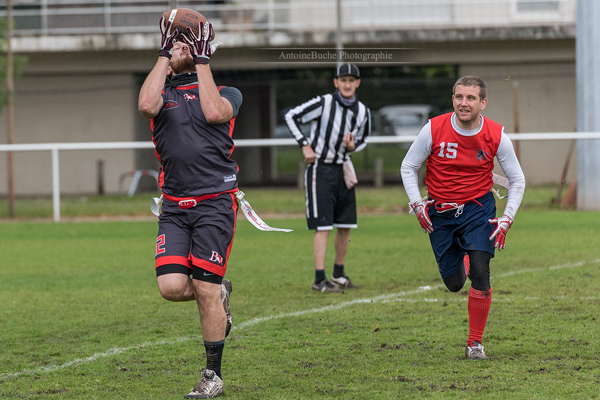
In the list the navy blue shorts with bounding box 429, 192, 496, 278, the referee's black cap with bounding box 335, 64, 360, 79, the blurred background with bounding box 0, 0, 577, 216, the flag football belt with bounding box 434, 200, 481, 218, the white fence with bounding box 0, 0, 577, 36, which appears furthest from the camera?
the white fence with bounding box 0, 0, 577, 36

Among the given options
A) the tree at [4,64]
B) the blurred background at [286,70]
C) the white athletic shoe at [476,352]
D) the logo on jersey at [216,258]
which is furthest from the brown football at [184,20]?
the tree at [4,64]

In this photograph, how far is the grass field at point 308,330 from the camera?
4969mm

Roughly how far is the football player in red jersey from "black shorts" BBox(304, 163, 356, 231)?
297cm

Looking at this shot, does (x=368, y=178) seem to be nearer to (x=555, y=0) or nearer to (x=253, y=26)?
(x=253, y=26)

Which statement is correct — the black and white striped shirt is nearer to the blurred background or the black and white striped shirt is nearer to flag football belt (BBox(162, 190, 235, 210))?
flag football belt (BBox(162, 190, 235, 210))

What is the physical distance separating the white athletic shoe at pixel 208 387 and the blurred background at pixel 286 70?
16.4m

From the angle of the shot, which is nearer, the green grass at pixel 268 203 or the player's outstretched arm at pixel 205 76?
the player's outstretched arm at pixel 205 76

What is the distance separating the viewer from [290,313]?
24.3ft

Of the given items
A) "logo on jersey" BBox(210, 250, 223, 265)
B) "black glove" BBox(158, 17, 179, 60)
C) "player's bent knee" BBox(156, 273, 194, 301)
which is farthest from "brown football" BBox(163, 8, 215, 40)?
"player's bent knee" BBox(156, 273, 194, 301)

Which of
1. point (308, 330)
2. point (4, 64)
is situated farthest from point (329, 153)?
point (4, 64)

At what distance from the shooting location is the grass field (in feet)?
16.3

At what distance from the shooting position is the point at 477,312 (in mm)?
5609

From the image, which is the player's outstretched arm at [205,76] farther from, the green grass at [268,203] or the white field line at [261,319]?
the green grass at [268,203]

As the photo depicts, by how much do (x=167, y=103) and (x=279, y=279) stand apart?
4823mm
